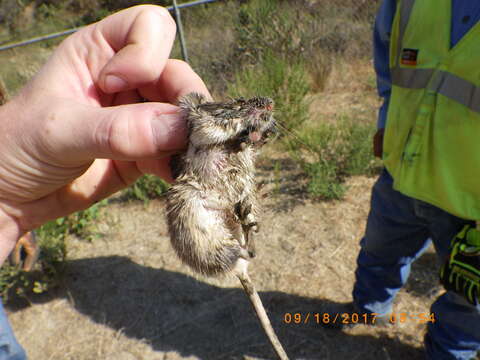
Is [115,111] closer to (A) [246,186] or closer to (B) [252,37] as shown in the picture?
(A) [246,186]

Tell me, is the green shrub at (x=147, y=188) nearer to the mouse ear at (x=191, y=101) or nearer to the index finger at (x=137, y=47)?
the index finger at (x=137, y=47)

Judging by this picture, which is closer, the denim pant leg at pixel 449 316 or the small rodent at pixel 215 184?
the small rodent at pixel 215 184

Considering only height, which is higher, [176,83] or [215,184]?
[176,83]

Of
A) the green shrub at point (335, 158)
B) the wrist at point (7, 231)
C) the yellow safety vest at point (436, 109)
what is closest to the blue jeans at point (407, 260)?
the yellow safety vest at point (436, 109)

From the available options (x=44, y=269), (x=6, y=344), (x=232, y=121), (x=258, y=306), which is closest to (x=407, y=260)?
(x=258, y=306)

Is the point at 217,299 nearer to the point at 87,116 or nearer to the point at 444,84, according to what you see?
the point at 87,116

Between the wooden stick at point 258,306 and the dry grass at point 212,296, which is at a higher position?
the wooden stick at point 258,306

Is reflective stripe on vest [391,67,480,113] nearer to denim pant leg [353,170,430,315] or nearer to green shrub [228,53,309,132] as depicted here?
denim pant leg [353,170,430,315]
